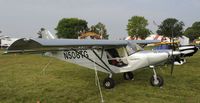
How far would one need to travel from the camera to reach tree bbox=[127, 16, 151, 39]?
77688mm

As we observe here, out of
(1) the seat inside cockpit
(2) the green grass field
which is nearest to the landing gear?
(2) the green grass field

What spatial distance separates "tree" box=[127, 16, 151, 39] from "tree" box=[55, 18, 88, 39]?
18.5 m

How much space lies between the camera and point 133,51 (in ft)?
32.2

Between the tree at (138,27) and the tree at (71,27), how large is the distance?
1853 cm

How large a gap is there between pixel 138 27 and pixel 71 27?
82.0 ft

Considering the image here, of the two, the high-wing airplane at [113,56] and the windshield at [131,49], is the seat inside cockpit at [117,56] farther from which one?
the windshield at [131,49]

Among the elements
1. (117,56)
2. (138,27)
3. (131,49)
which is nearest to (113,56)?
(117,56)

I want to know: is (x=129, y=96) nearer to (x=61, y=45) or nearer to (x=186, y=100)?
(x=186, y=100)

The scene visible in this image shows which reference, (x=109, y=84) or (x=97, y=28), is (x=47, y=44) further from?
(x=97, y=28)

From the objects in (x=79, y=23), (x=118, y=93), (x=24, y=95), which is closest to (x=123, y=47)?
(x=118, y=93)

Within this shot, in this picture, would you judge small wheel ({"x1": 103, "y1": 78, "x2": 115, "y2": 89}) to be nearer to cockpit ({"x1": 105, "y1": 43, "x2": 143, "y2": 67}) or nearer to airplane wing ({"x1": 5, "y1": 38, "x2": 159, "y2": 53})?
cockpit ({"x1": 105, "y1": 43, "x2": 143, "y2": 67})

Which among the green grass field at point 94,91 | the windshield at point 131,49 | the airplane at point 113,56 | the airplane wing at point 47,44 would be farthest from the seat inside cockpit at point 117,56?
the green grass field at point 94,91

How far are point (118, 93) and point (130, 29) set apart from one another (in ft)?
240

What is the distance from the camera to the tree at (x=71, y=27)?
8906cm
